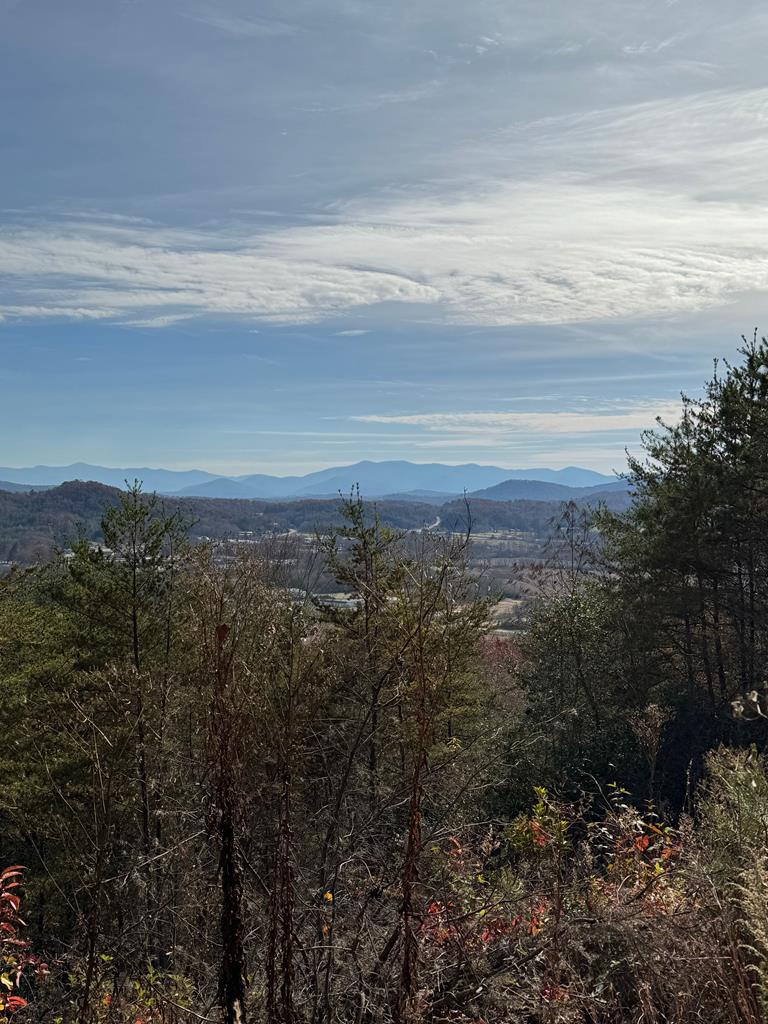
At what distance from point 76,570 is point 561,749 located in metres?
13.2

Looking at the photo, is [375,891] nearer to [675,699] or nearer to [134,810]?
[134,810]

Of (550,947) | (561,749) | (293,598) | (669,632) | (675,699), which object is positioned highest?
(293,598)

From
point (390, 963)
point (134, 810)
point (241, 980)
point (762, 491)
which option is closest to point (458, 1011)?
point (390, 963)

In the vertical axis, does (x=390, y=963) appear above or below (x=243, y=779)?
below

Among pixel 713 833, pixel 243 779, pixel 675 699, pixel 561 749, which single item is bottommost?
pixel 561 749

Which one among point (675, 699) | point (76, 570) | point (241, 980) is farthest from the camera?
point (675, 699)

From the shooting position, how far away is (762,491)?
16547 millimetres

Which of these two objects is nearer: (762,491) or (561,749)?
(762,491)

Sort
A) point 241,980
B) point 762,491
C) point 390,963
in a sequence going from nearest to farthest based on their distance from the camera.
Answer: point 241,980, point 390,963, point 762,491

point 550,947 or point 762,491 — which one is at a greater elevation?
point 762,491

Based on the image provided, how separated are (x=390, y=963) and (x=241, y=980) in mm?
891

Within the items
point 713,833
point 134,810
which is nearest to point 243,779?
point 713,833

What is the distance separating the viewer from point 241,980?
10.5ft

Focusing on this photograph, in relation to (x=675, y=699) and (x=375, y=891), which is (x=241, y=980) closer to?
(x=375, y=891)
